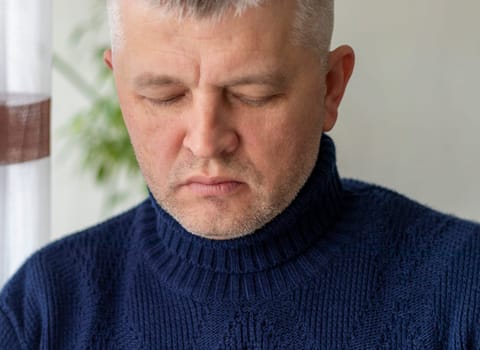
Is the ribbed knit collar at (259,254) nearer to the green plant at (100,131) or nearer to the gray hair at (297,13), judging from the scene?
the gray hair at (297,13)

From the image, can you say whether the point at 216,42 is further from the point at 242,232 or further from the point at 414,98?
the point at 414,98

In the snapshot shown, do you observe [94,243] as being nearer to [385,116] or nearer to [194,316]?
[194,316]

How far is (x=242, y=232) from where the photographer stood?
112 centimetres

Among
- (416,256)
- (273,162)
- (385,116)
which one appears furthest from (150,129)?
(385,116)

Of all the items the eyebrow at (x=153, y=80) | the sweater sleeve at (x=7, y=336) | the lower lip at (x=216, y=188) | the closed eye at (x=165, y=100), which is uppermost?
the eyebrow at (x=153, y=80)

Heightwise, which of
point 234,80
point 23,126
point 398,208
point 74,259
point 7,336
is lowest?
point 7,336

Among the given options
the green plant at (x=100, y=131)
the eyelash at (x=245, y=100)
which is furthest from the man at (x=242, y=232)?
the green plant at (x=100, y=131)

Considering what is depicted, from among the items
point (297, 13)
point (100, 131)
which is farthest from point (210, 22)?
point (100, 131)

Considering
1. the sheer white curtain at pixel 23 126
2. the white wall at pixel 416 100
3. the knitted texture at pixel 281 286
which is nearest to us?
the knitted texture at pixel 281 286

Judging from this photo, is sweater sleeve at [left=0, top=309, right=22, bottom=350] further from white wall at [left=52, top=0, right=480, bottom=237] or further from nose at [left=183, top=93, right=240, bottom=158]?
white wall at [left=52, top=0, right=480, bottom=237]

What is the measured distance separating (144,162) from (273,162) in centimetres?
19

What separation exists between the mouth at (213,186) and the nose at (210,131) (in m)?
0.04

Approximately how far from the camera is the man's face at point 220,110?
1004mm

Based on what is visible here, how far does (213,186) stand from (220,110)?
0.34ft
